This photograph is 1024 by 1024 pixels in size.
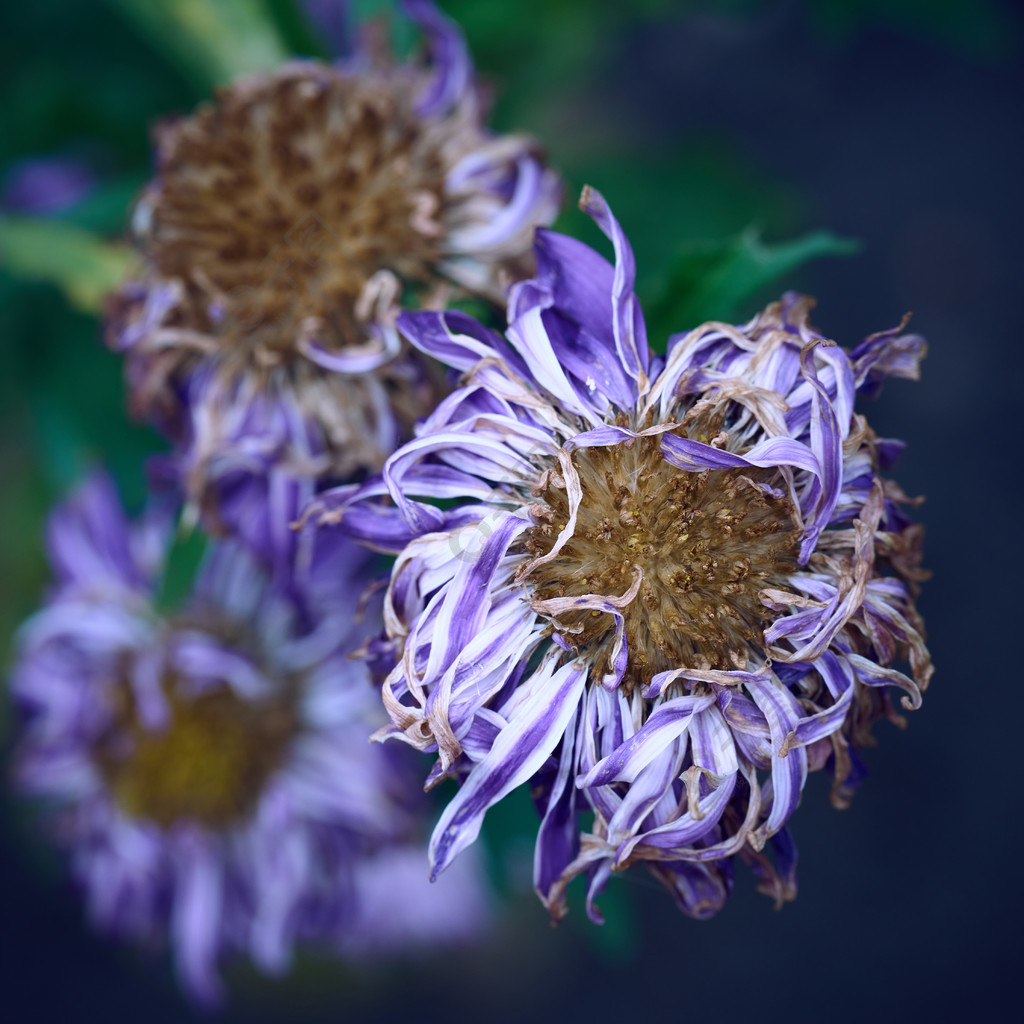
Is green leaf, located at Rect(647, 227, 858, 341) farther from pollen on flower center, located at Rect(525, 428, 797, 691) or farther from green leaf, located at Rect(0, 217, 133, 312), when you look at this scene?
green leaf, located at Rect(0, 217, 133, 312)

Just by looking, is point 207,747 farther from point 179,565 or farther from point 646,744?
point 646,744

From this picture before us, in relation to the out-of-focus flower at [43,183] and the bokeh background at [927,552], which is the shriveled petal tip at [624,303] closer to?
the out-of-focus flower at [43,183]

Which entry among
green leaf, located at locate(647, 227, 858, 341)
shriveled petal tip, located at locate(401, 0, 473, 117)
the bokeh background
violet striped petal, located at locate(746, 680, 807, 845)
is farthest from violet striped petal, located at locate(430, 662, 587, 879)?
the bokeh background

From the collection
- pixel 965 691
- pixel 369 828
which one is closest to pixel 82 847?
pixel 369 828

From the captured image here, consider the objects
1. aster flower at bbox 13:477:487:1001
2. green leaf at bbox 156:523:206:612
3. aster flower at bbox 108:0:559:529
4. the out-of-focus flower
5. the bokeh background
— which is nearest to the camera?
aster flower at bbox 108:0:559:529

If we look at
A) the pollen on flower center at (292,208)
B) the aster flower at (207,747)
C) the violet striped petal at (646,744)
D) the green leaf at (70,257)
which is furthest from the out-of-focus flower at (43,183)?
the violet striped petal at (646,744)

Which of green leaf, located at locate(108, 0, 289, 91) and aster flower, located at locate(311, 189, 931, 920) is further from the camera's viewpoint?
green leaf, located at locate(108, 0, 289, 91)
